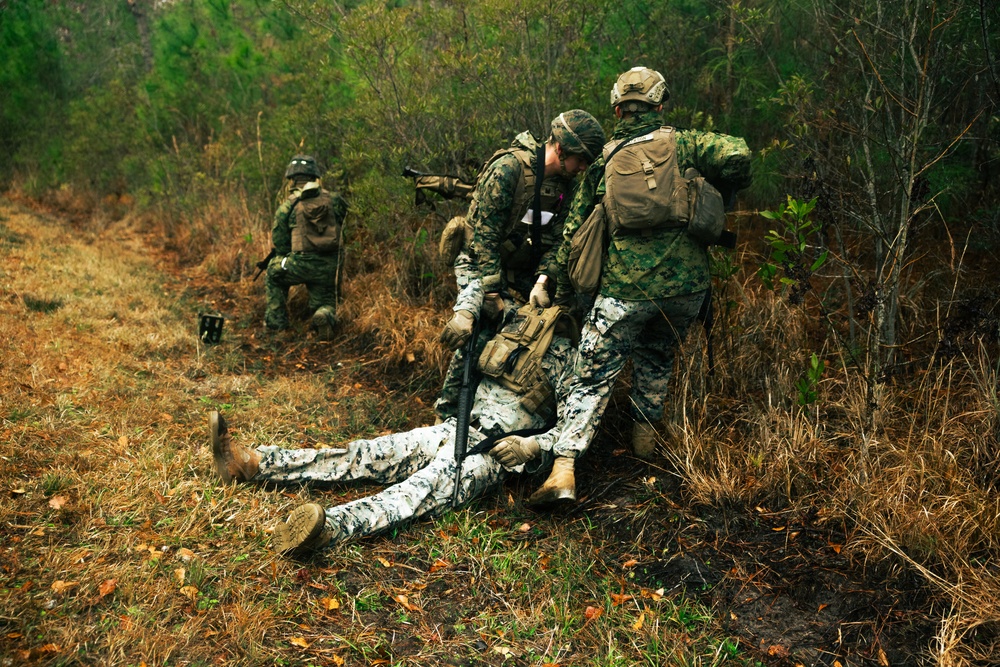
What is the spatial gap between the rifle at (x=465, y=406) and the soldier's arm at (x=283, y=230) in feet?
11.4

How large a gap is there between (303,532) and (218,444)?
779 mm

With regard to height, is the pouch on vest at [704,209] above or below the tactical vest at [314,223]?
above

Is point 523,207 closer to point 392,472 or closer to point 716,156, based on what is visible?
point 716,156

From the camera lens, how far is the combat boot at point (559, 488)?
11.0ft

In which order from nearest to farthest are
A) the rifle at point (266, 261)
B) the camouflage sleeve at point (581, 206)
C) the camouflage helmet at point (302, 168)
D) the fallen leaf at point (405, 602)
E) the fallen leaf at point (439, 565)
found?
the fallen leaf at point (405, 602)
the fallen leaf at point (439, 565)
the camouflage sleeve at point (581, 206)
the camouflage helmet at point (302, 168)
the rifle at point (266, 261)

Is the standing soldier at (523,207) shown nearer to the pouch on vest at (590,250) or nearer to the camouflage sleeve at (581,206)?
the camouflage sleeve at (581,206)

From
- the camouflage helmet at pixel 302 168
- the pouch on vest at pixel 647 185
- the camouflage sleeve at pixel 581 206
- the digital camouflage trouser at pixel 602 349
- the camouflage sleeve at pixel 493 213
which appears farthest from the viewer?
the camouflage helmet at pixel 302 168

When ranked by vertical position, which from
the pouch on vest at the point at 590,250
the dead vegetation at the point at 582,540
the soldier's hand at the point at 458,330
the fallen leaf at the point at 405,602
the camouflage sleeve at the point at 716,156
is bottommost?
the fallen leaf at the point at 405,602

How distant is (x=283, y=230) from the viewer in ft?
22.3

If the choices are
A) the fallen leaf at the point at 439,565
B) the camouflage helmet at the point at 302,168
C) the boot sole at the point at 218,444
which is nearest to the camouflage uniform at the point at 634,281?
the fallen leaf at the point at 439,565

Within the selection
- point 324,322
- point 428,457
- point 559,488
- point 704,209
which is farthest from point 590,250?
point 324,322

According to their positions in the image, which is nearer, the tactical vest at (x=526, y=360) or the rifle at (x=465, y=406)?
the rifle at (x=465, y=406)

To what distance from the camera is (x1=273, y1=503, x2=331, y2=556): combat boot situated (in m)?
2.95

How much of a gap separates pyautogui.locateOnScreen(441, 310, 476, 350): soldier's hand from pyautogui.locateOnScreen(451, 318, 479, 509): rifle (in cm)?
8
